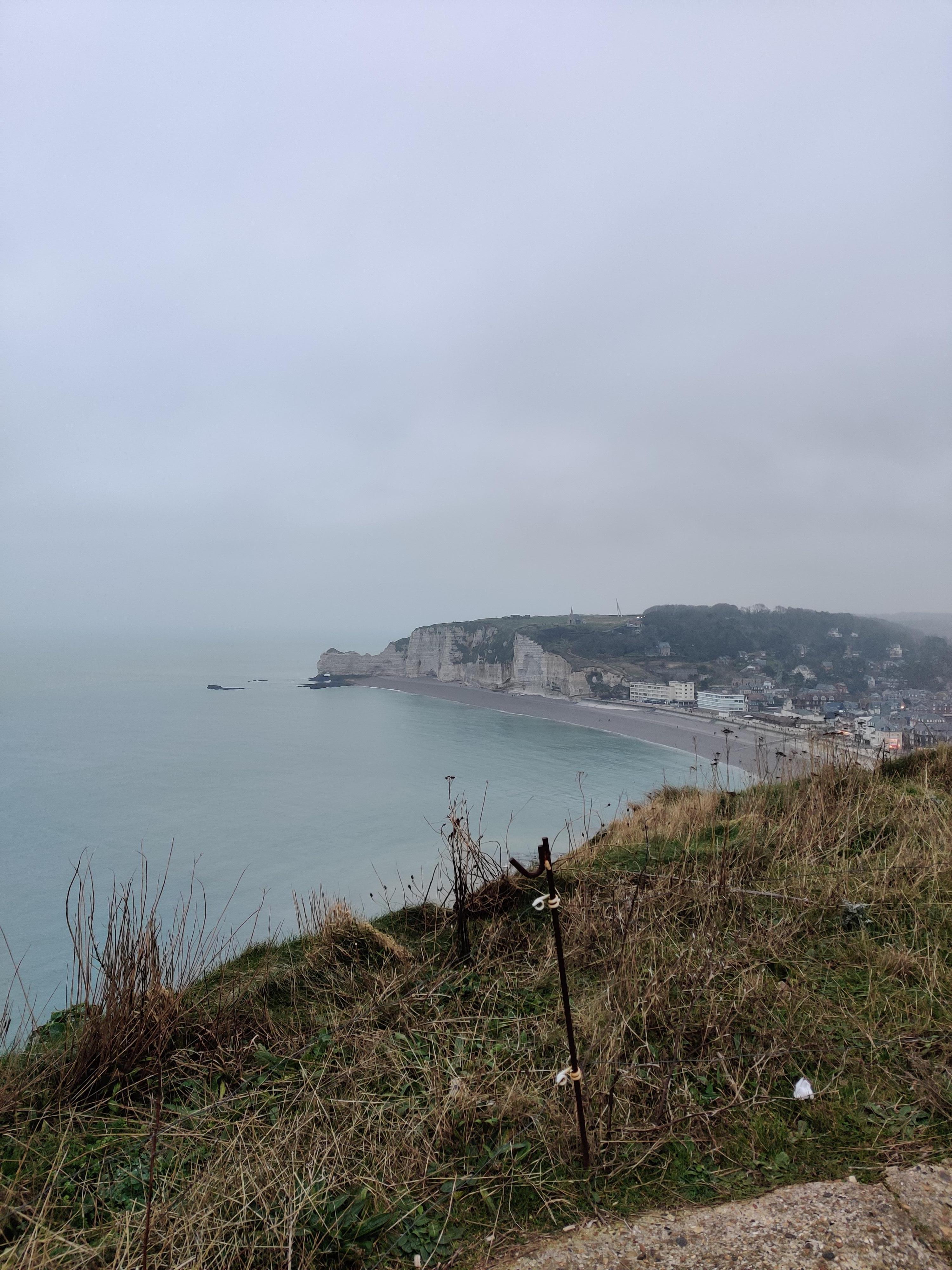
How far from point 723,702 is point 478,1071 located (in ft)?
96.9

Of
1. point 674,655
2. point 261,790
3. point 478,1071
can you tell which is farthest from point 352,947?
point 674,655

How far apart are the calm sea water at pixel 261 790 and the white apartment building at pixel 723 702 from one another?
451 cm

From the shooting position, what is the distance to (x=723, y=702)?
29.0 meters

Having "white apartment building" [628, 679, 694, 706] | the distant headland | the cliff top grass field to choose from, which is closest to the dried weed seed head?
the cliff top grass field

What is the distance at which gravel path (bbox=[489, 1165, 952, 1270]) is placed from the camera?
1.27 meters

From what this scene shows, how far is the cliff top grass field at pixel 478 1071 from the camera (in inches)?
59.6

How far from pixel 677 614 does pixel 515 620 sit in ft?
52.3

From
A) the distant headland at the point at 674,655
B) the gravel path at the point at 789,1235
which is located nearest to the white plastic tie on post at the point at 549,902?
the gravel path at the point at 789,1235

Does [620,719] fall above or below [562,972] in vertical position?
below

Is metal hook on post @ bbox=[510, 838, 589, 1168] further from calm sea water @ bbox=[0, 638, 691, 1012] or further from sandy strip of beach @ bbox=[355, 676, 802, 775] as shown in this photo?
sandy strip of beach @ bbox=[355, 676, 802, 775]

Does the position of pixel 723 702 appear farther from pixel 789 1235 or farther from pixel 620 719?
pixel 789 1235

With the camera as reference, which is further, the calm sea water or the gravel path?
the calm sea water

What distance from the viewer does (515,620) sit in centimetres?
5603

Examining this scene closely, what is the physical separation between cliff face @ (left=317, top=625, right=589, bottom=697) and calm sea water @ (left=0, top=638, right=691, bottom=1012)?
601cm
